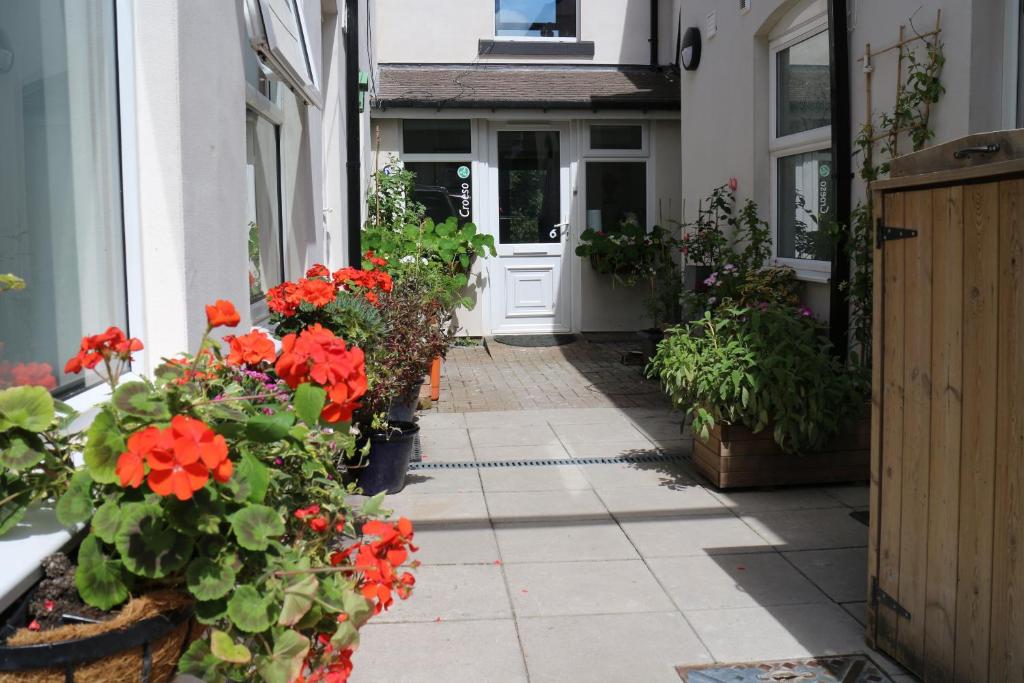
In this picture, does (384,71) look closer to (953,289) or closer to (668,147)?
(668,147)

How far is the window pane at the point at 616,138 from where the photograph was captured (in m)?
11.7

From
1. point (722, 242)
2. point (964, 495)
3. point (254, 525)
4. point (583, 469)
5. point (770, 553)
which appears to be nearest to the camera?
point (254, 525)

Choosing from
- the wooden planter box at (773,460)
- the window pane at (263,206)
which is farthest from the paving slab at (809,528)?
the window pane at (263,206)

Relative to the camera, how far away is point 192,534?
159 cm

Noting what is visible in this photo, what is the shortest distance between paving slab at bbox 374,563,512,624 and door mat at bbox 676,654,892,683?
840 millimetres

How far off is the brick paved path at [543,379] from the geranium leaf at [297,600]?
604cm

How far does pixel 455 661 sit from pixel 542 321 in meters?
8.66

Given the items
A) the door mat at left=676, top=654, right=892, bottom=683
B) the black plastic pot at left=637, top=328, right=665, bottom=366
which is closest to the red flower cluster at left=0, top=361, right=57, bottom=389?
the door mat at left=676, top=654, right=892, bottom=683

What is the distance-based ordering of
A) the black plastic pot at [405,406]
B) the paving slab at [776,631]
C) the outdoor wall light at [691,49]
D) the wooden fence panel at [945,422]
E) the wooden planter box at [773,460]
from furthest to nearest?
the outdoor wall light at [691,49], the black plastic pot at [405,406], the wooden planter box at [773,460], the paving slab at [776,631], the wooden fence panel at [945,422]

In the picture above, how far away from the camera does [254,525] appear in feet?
5.36

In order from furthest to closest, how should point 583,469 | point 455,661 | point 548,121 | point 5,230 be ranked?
point 548,121 → point 583,469 → point 455,661 → point 5,230

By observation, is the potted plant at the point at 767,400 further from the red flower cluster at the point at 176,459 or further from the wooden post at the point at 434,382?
the red flower cluster at the point at 176,459

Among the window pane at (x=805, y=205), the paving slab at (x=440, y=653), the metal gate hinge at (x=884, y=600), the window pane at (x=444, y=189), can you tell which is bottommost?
the paving slab at (x=440, y=653)

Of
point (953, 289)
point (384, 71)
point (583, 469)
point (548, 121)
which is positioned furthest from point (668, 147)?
point (953, 289)
